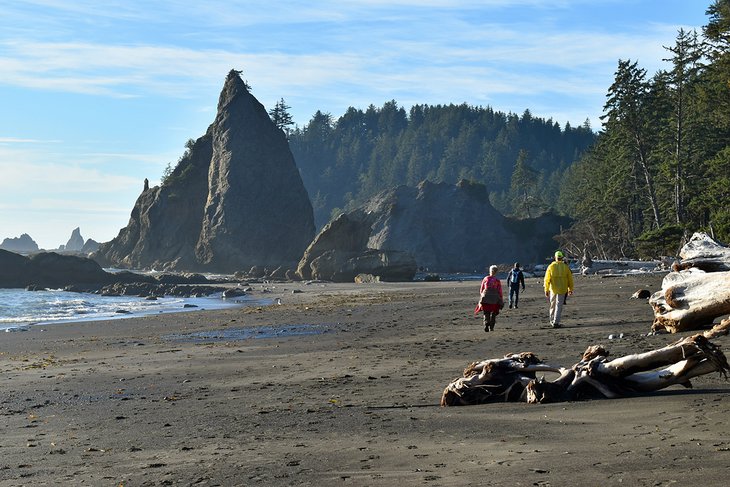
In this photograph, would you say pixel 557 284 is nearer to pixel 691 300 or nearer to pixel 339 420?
pixel 691 300

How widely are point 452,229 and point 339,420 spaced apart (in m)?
97.4

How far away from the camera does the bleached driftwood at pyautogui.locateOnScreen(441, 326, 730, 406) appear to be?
855 cm

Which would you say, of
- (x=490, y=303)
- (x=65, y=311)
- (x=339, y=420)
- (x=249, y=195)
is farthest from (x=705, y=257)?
(x=249, y=195)

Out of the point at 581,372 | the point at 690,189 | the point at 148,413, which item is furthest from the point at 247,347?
the point at 690,189

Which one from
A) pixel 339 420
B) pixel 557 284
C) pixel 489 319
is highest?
pixel 557 284

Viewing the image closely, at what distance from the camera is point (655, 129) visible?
58.8 meters

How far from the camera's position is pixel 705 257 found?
15.7 metres

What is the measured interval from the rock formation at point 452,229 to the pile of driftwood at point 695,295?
268 feet

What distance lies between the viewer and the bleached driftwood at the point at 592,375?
8547mm

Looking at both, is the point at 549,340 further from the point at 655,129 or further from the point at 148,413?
the point at 655,129

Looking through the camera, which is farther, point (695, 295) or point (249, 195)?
point (249, 195)

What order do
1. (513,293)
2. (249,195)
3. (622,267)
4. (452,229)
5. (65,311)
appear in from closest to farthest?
(513,293) < (65,311) < (622,267) < (452,229) < (249,195)

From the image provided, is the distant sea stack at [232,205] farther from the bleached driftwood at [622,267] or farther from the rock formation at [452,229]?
the bleached driftwood at [622,267]

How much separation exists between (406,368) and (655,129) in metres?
→ 50.3
